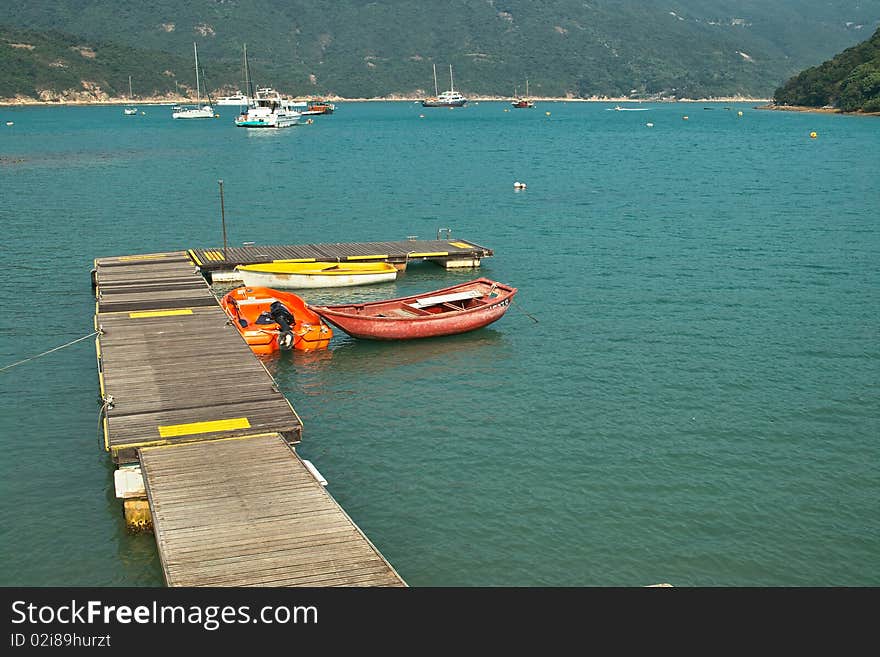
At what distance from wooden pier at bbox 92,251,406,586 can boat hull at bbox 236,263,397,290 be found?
8953mm

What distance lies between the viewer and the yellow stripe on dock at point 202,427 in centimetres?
2545

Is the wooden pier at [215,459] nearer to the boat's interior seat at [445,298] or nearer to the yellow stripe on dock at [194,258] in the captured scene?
the boat's interior seat at [445,298]

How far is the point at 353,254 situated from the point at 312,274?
4.97m

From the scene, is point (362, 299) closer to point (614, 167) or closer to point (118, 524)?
point (118, 524)

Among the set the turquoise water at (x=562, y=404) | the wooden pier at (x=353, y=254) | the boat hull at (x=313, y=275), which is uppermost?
the wooden pier at (x=353, y=254)

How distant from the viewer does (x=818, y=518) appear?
2484 centimetres

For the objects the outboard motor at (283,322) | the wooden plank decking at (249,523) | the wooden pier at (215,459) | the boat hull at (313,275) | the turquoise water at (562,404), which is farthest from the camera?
the boat hull at (313,275)

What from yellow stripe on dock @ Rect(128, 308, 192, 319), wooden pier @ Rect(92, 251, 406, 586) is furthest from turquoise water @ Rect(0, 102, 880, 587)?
yellow stripe on dock @ Rect(128, 308, 192, 319)

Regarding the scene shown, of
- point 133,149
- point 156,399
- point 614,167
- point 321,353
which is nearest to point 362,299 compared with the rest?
point 321,353

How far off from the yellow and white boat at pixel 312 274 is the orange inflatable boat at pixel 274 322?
553 centimetres

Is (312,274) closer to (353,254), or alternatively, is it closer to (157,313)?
(353,254)

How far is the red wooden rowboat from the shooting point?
38.8 meters

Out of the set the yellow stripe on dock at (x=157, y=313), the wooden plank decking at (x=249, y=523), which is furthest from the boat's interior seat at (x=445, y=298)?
the wooden plank decking at (x=249, y=523)

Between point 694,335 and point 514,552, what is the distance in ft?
67.4
